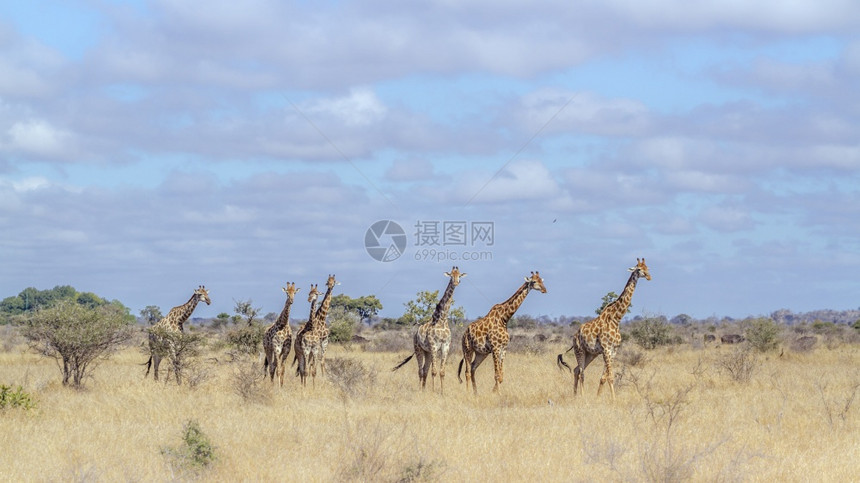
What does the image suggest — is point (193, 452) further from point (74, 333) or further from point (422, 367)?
point (74, 333)

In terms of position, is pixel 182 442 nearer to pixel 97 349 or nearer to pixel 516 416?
pixel 516 416

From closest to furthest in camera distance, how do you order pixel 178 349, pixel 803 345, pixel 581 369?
pixel 581 369 < pixel 178 349 < pixel 803 345

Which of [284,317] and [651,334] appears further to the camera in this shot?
[651,334]

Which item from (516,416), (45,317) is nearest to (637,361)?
(516,416)

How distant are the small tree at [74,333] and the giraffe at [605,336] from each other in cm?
921

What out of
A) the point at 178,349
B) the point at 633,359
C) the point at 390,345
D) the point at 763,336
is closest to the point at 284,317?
the point at 178,349

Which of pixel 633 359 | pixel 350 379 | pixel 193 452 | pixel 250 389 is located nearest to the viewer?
pixel 193 452

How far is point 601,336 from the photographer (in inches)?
651

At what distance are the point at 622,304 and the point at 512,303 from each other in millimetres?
2173

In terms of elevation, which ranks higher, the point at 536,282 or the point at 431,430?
the point at 536,282

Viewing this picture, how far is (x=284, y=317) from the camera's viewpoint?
1923 centimetres

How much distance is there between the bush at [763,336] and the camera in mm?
30297

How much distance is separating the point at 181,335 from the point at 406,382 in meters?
4.86

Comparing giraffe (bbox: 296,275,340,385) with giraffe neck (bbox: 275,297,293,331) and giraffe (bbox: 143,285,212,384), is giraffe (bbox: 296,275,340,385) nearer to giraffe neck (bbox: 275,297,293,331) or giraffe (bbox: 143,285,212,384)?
giraffe neck (bbox: 275,297,293,331)
